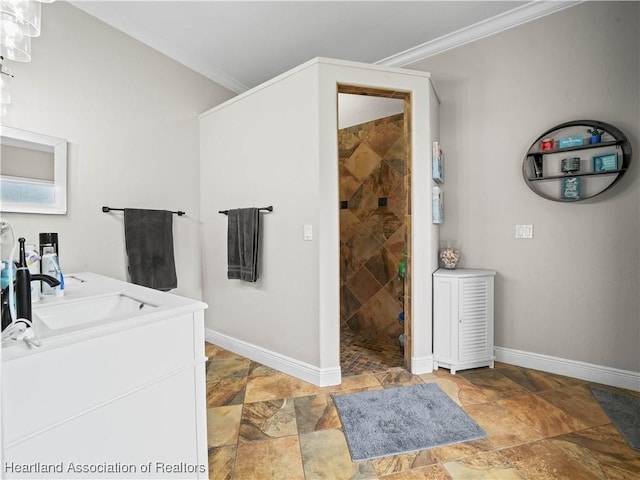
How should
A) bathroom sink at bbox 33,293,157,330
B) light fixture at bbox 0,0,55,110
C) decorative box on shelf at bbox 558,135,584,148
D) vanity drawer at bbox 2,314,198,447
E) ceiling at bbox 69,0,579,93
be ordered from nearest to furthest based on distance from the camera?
vanity drawer at bbox 2,314,198,447, light fixture at bbox 0,0,55,110, bathroom sink at bbox 33,293,157,330, decorative box on shelf at bbox 558,135,584,148, ceiling at bbox 69,0,579,93

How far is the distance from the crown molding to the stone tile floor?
272 cm

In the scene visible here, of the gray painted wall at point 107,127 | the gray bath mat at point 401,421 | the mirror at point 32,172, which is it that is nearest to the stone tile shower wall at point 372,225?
the gray bath mat at point 401,421

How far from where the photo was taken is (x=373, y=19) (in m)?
2.35

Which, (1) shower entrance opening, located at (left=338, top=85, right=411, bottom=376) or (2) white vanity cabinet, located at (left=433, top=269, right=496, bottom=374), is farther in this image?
(1) shower entrance opening, located at (left=338, top=85, right=411, bottom=376)

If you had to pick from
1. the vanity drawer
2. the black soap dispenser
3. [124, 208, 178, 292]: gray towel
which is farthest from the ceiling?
the vanity drawer

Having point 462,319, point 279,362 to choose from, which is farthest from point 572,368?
point 279,362

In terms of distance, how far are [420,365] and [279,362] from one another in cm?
110

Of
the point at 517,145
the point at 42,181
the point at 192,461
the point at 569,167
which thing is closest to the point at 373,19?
the point at 517,145

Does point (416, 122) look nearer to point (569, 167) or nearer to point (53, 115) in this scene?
point (569, 167)

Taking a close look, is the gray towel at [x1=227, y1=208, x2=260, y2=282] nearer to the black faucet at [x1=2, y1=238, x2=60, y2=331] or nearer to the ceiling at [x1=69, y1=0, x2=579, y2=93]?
the ceiling at [x1=69, y1=0, x2=579, y2=93]

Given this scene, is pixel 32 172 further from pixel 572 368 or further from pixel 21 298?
pixel 572 368

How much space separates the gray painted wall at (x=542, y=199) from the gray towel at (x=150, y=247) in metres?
2.47

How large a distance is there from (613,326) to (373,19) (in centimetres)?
285

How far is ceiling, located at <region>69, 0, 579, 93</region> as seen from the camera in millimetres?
2211
